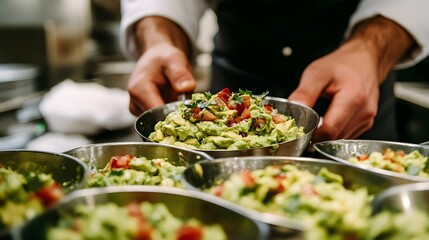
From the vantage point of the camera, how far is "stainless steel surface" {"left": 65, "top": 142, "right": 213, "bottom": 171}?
128cm

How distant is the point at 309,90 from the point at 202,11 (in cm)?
118

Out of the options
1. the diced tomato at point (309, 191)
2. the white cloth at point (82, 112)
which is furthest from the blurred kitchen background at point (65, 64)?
the diced tomato at point (309, 191)

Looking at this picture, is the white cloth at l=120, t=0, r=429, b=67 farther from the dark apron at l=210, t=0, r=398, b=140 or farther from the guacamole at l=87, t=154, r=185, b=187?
the guacamole at l=87, t=154, r=185, b=187

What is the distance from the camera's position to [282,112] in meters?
1.70

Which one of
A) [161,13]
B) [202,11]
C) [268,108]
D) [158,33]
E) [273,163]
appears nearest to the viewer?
[273,163]

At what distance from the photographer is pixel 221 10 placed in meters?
2.71

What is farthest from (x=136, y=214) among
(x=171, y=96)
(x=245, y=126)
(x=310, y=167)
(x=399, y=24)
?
(x=399, y=24)

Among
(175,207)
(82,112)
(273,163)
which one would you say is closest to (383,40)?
(273,163)

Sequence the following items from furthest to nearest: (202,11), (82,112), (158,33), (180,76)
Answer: (82,112), (202,11), (158,33), (180,76)

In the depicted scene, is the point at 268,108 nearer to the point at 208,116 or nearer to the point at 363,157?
the point at 208,116

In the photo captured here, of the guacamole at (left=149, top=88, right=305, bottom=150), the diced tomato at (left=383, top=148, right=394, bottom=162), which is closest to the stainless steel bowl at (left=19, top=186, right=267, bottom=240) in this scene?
the guacamole at (left=149, top=88, right=305, bottom=150)

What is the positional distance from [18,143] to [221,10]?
1460 millimetres

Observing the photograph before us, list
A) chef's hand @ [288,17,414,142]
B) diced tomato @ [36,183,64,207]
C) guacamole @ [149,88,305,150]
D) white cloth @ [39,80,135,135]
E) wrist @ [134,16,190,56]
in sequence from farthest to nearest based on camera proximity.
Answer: white cloth @ [39,80,135,135] < wrist @ [134,16,190,56] < chef's hand @ [288,17,414,142] < guacamole @ [149,88,305,150] < diced tomato @ [36,183,64,207]

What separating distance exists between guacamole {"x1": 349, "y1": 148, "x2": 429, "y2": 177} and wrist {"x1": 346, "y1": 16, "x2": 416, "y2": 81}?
0.83 meters
